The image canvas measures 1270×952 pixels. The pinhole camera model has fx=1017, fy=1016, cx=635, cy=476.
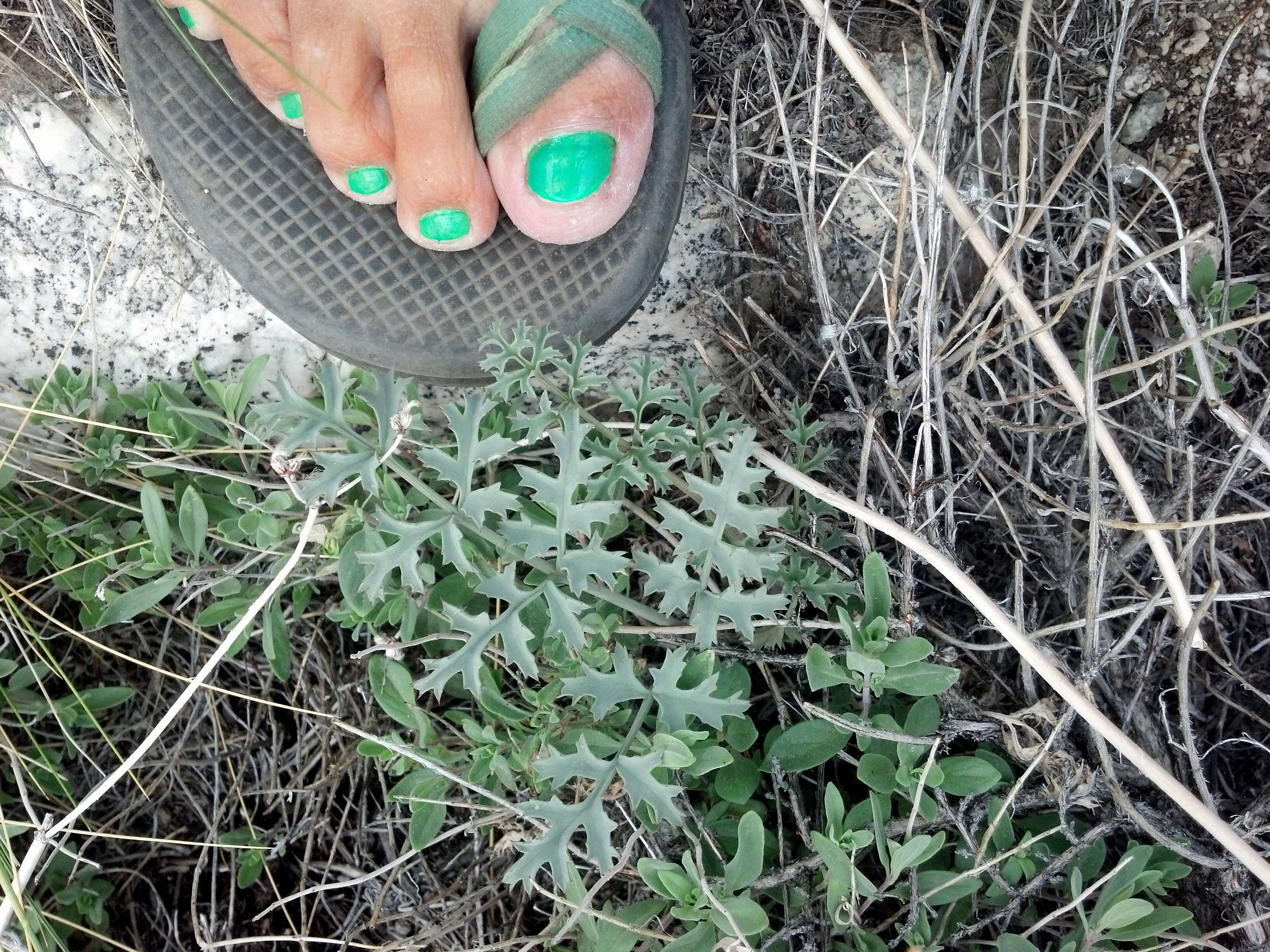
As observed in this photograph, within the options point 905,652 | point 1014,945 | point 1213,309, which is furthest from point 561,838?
point 1213,309

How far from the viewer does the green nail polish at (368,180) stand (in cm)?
129

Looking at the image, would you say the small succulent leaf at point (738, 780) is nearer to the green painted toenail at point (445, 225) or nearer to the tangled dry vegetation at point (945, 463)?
the tangled dry vegetation at point (945, 463)

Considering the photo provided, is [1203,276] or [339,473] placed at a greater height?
[339,473]

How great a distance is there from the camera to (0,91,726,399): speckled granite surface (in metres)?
1.51

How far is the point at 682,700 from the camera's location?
1.03 metres

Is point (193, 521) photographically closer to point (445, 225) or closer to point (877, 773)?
point (445, 225)

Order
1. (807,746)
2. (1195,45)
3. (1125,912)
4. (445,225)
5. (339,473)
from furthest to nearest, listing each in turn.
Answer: (1195,45) < (445,225) < (807,746) < (1125,912) < (339,473)

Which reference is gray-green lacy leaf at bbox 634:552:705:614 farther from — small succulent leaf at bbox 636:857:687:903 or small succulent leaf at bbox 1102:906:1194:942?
small succulent leaf at bbox 1102:906:1194:942

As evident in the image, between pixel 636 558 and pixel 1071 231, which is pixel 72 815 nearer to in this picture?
pixel 636 558

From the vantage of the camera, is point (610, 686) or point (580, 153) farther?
point (580, 153)

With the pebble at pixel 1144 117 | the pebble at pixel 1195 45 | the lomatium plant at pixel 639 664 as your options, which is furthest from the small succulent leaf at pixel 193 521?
the pebble at pixel 1195 45

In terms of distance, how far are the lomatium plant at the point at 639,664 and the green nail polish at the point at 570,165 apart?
0.18 meters

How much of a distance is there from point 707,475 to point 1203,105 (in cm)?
87

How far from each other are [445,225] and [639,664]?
0.61 metres
